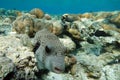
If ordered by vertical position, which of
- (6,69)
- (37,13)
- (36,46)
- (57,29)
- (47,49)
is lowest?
(6,69)

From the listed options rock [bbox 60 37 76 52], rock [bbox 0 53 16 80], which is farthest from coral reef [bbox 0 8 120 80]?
rock [bbox 0 53 16 80]

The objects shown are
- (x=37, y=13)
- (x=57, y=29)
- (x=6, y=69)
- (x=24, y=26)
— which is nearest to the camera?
(x=6, y=69)

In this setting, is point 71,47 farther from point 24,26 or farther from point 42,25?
point 24,26

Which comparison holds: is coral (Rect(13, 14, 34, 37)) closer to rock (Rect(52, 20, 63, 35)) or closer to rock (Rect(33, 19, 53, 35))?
rock (Rect(33, 19, 53, 35))

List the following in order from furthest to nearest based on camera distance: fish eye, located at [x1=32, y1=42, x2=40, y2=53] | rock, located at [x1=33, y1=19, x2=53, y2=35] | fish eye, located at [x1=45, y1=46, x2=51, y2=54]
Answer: rock, located at [x1=33, y1=19, x2=53, y2=35] < fish eye, located at [x1=32, y1=42, x2=40, y2=53] < fish eye, located at [x1=45, y1=46, x2=51, y2=54]

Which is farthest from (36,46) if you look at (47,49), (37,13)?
(37,13)

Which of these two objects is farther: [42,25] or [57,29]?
[57,29]

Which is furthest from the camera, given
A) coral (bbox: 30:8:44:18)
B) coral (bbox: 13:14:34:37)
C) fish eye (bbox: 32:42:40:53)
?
coral (bbox: 30:8:44:18)

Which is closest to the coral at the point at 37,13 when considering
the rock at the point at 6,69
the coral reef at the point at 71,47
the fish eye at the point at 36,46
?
the coral reef at the point at 71,47

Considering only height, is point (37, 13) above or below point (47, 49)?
above

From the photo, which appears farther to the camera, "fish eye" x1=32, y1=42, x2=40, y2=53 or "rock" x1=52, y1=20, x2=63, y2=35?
"rock" x1=52, y1=20, x2=63, y2=35

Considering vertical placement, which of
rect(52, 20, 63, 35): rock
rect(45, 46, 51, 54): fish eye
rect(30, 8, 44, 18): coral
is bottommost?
rect(45, 46, 51, 54): fish eye

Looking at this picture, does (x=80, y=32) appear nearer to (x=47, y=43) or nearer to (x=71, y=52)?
(x=71, y=52)

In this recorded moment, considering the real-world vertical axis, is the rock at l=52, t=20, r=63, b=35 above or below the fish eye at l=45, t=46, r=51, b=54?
above
